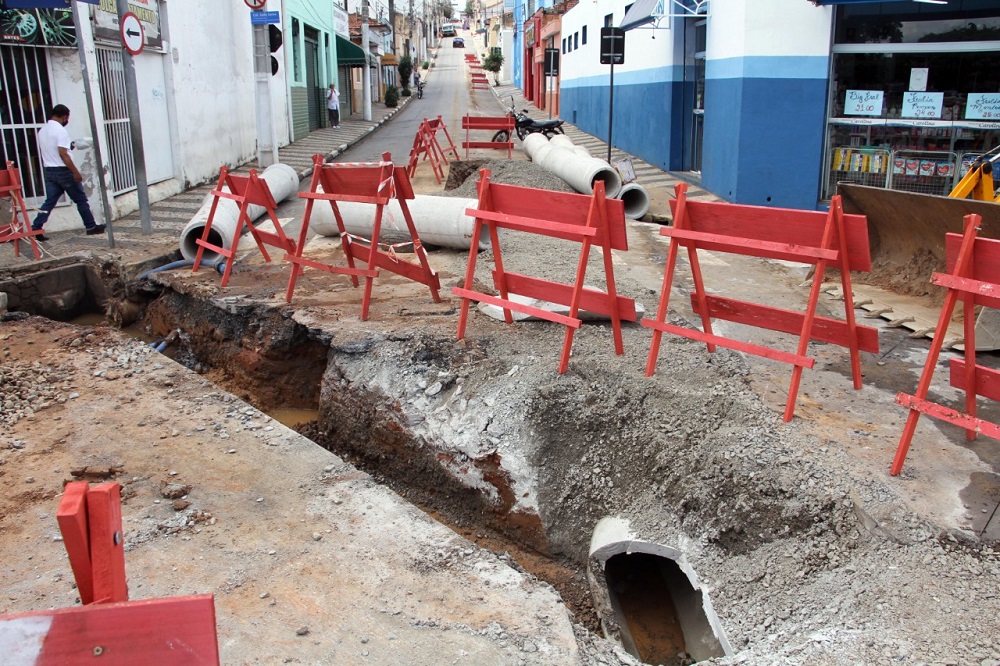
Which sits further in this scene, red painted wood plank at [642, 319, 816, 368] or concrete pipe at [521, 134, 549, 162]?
concrete pipe at [521, 134, 549, 162]

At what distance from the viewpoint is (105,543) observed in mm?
1878

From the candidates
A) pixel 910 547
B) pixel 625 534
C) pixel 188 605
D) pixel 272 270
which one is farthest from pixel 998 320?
pixel 272 270

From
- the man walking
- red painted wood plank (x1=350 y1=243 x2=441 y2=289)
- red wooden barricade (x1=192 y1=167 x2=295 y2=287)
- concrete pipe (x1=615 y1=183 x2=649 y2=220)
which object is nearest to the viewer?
red painted wood plank (x1=350 y1=243 x2=441 y2=289)

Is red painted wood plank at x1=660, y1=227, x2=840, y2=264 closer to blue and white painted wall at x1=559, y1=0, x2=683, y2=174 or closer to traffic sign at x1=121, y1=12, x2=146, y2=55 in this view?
traffic sign at x1=121, y1=12, x2=146, y2=55

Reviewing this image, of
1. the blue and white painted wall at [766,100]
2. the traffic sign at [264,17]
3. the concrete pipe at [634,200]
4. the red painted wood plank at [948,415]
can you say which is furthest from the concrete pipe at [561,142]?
the red painted wood plank at [948,415]

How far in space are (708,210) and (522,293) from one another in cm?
157

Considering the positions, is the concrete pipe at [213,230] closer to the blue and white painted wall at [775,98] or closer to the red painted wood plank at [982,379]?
the red painted wood plank at [982,379]

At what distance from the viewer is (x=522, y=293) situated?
612 cm

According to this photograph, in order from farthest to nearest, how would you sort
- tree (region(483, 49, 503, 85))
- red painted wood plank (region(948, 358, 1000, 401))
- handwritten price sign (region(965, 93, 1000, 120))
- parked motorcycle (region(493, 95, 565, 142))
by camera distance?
tree (region(483, 49, 503, 85)) < parked motorcycle (region(493, 95, 565, 142)) < handwritten price sign (region(965, 93, 1000, 120)) < red painted wood plank (region(948, 358, 1000, 401))

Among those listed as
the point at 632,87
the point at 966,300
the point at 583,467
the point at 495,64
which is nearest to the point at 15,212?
the point at 583,467

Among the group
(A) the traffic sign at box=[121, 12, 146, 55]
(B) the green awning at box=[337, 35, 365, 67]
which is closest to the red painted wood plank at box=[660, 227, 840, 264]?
(A) the traffic sign at box=[121, 12, 146, 55]

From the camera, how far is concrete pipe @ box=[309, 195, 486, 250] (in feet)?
29.8

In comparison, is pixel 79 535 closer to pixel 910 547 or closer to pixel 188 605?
pixel 188 605

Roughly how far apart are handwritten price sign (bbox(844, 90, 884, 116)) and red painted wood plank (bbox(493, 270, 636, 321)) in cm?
726
